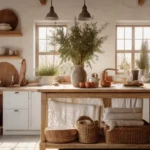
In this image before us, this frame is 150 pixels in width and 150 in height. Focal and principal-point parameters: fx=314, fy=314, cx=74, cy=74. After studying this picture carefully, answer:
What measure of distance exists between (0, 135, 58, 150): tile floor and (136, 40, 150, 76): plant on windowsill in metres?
2.60

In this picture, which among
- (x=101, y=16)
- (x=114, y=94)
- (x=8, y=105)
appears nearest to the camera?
(x=114, y=94)

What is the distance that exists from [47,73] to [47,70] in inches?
2.5

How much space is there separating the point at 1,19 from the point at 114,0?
245 cm

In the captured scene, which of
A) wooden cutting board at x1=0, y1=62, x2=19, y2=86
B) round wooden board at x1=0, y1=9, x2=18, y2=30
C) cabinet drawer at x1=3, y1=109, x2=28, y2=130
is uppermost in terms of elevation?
round wooden board at x1=0, y1=9, x2=18, y2=30

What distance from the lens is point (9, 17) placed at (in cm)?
666

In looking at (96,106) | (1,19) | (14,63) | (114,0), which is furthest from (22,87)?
(114,0)

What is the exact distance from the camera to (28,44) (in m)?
6.74

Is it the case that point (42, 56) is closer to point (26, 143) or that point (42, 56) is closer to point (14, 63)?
point (14, 63)

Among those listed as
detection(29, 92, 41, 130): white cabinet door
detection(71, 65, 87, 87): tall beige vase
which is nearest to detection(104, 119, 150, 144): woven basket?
detection(71, 65, 87, 87): tall beige vase

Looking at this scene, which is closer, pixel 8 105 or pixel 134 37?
pixel 8 105

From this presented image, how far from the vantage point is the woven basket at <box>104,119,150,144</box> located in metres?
3.79

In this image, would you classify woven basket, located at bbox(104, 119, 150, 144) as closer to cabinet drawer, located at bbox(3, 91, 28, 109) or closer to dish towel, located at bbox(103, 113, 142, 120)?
dish towel, located at bbox(103, 113, 142, 120)

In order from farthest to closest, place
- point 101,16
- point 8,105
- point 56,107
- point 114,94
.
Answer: point 101,16 < point 8,105 < point 56,107 < point 114,94

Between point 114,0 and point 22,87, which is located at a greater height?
point 114,0
